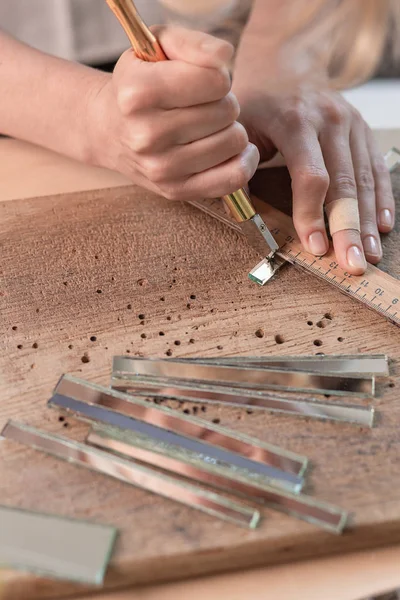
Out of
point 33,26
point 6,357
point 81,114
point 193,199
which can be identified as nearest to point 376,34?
point 193,199

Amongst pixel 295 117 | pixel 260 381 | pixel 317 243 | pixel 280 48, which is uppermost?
pixel 280 48

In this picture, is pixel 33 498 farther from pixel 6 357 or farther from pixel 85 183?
pixel 85 183

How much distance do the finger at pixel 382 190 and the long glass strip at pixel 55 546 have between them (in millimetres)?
681

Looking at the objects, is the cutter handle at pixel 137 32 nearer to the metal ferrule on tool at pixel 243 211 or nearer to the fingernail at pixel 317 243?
the metal ferrule on tool at pixel 243 211

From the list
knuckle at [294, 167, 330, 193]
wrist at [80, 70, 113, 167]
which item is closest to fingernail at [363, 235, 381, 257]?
knuckle at [294, 167, 330, 193]

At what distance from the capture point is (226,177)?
0.91m

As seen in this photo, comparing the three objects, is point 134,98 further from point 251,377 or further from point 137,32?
point 251,377

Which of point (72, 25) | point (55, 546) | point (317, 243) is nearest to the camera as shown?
point (55, 546)

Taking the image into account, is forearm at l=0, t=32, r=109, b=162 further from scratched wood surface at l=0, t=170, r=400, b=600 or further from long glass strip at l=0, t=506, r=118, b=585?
long glass strip at l=0, t=506, r=118, b=585

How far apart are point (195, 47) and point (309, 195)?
0.34 metres

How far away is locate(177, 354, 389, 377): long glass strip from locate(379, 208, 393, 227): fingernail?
29cm

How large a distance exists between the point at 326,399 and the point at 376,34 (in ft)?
1.74

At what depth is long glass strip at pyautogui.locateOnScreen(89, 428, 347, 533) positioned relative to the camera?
2.23 ft

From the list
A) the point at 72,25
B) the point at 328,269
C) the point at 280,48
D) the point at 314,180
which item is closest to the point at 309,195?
the point at 314,180
